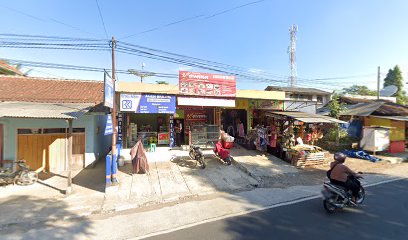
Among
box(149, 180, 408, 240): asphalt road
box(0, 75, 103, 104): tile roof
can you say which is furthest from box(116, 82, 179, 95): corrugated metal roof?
box(149, 180, 408, 240): asphalt road

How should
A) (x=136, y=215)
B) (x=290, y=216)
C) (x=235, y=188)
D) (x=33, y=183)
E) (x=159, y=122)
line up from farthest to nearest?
(x=159, y=122) → (x=33, y=183) → (x=235, y=188) → (x=136, y=215) → (x=290, y=216)

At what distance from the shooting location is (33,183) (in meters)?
8.66

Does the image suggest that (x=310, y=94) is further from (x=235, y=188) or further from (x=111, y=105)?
(x=111, y=105)

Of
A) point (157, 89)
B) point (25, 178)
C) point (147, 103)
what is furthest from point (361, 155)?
point (25, 178)

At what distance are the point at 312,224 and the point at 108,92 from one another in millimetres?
7150

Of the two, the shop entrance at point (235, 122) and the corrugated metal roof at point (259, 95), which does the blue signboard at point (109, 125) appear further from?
the shop entrance at point (235, 122)

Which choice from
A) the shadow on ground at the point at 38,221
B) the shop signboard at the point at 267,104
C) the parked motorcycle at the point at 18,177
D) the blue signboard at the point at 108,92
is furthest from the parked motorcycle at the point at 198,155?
the parked motorcycle at the point at 18,177

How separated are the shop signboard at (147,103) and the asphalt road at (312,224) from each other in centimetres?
747

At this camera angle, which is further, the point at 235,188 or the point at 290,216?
the point at 235,188

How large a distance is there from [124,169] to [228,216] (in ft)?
17.8

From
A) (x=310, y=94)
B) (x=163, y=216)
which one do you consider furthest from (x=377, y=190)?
(x=310, y=94)

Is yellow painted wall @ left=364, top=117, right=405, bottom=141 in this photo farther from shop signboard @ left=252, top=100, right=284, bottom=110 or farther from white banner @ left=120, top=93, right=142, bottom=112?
white banner @ left=120, top=93, right=142, bottom=112

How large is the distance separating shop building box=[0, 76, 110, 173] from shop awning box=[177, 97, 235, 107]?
400 centimetres

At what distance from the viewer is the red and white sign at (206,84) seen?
11.7m
